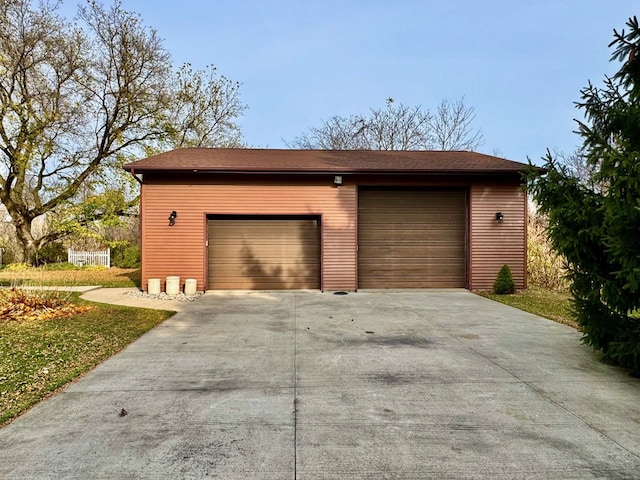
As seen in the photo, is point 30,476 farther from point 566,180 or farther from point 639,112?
point 639,112

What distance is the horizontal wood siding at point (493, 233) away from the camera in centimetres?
1002

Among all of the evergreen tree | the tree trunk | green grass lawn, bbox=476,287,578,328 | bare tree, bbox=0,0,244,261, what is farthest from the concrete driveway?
the tree trunk

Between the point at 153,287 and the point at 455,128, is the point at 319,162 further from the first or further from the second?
the point at 455,128

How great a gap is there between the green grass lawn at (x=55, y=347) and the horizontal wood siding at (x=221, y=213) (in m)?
2.69

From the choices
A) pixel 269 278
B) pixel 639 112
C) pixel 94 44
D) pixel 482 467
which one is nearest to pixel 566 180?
pixel 639 112

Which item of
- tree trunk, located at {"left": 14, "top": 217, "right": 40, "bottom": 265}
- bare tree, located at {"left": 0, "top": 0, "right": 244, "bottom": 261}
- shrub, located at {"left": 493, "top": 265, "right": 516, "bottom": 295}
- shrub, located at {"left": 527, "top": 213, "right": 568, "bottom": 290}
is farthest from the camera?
tree trunk, located at {"left": 14, "top": 217, "right": 40, "bottom": 265}

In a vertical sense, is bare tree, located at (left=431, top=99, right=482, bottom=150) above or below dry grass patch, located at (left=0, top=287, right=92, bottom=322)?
above

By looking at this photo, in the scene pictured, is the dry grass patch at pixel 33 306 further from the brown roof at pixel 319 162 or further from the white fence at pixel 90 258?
the white fence at pixel 90 258

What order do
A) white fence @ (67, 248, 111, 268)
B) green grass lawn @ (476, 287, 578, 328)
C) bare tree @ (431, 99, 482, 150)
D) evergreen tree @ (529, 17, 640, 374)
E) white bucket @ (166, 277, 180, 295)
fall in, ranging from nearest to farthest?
evergreen tree @ (529, 17, 640, 374) → green grass lawn @ (476, 287, 578, 328) → white bucket @ (166, 277, 180, 295) → white fence @ (67, 248, 111, 268) → bare tree @ (431, 99, 482, 150)

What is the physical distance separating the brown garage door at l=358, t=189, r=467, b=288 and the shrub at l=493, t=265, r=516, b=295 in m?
0.95

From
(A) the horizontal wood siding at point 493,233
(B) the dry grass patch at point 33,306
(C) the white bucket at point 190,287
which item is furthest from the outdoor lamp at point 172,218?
(A) the horizontal wood siding at point 493,233

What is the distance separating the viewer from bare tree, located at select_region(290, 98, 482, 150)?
939 inches

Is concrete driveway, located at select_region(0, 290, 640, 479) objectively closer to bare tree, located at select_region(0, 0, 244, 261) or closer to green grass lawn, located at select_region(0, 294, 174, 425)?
green grass lawn, located at select_region(0, 294, 174, 425)

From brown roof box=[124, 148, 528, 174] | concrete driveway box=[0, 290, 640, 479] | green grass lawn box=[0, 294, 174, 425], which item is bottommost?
concrete driveway box=[0, 290, 640, 479]
